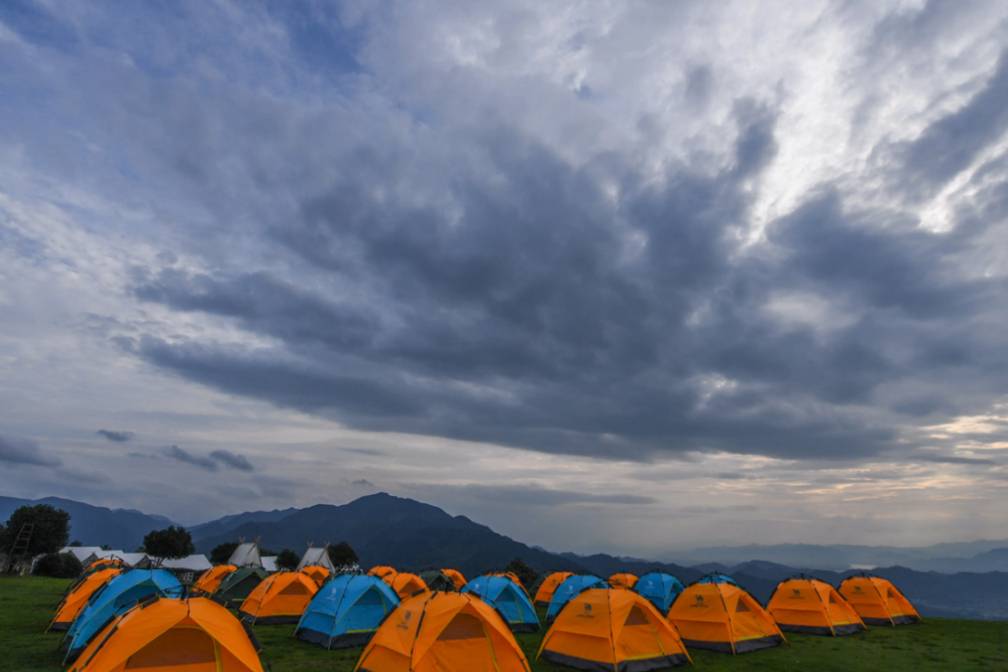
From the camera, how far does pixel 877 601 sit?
2519cm

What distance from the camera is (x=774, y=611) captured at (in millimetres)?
22922

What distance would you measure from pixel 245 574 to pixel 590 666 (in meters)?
21.3

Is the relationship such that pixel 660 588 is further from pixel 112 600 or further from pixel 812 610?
pixel 112 600

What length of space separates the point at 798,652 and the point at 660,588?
30.6 ft

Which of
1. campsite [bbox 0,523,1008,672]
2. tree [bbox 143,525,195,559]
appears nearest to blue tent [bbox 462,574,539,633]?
campsite [bbox 0,523,1008,672]

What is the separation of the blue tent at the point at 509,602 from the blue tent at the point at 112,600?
12.0m

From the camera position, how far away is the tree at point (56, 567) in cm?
6153

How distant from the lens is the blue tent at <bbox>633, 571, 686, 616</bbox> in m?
26.9

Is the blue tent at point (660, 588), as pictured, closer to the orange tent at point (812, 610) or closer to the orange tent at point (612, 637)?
the orange tent at point (812, 610)

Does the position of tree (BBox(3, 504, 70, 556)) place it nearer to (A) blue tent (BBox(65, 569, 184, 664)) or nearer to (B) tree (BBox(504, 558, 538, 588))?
(B) tree (BBox(504, 558, 538, 588))

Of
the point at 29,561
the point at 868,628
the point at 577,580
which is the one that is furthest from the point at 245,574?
the point at 29,561

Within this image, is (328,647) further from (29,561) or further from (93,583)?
(29,561)

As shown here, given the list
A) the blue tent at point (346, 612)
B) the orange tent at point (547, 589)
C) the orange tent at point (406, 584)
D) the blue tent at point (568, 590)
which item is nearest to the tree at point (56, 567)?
the orange tent at point (406, 584)

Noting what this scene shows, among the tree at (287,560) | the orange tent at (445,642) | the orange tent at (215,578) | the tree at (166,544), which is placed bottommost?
the tree at (287,560)
